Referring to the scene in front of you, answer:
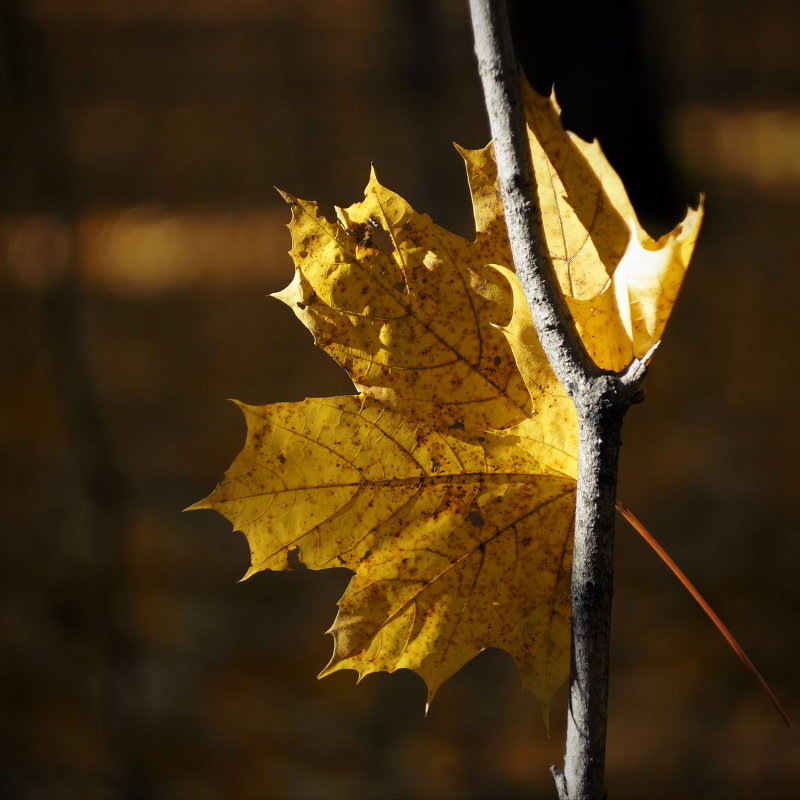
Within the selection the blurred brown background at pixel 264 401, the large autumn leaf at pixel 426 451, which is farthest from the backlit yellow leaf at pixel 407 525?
the blurred brown background at pixel 264 401

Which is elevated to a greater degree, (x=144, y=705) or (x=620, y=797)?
(x=144, y=705)

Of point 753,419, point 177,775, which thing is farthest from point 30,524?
point 753,419

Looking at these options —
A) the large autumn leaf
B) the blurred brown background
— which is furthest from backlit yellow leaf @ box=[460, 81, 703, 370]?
the blurred brown background

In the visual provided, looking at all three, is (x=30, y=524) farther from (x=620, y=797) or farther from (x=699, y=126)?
(x=699, y=126)

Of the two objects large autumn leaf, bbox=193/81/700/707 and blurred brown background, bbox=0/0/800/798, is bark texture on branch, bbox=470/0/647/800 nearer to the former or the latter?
large autumn leaf, bbox=193/81/700/707

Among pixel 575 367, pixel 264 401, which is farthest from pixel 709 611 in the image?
pixel 264 401
